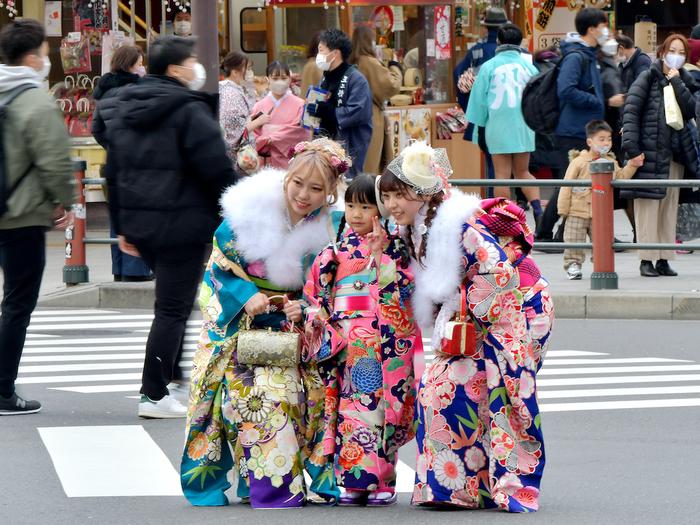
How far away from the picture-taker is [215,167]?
304 inches

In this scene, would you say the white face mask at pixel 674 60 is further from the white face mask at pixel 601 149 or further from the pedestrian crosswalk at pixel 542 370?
the pedestrian crosswalk at pixel 542 370

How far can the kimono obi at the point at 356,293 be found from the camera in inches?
244

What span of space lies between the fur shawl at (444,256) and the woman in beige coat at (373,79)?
8.50 metres

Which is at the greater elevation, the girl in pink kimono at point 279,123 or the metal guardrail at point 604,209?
the girl in pink kimono at point 279,123

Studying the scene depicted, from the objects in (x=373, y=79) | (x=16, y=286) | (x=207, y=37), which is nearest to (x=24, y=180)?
(x=16, y=286)

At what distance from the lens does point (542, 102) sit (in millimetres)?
14930

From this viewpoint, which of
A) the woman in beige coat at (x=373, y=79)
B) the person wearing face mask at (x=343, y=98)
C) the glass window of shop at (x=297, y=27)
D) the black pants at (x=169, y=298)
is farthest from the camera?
the glass window of shop at (x=297, y=27)

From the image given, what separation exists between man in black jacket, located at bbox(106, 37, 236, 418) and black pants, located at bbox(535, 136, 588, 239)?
6329mm

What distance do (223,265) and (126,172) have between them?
175cm

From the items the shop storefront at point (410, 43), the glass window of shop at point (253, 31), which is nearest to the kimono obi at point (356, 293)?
the shop storefront at point (410, 43)

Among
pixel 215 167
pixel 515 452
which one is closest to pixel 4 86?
pixel 215 167

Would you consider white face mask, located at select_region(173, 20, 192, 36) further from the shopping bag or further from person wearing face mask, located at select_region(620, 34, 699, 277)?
the shopping bag

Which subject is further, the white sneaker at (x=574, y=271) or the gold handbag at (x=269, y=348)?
the white sneaker at (x=574, y=271)

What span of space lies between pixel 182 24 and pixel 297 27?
1.56 metres
